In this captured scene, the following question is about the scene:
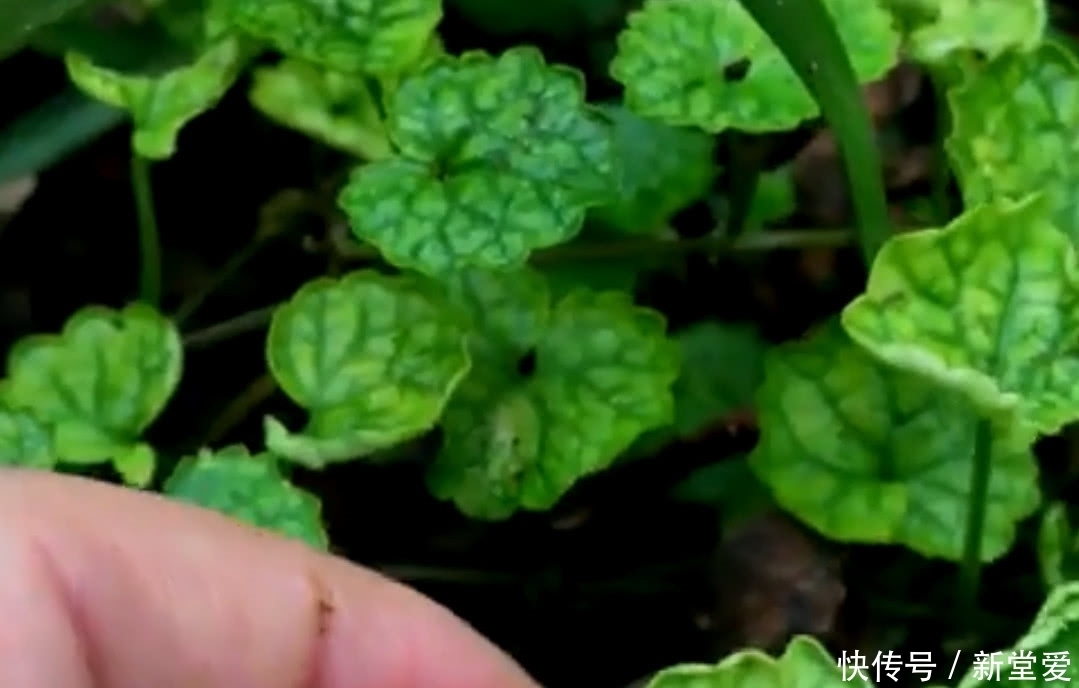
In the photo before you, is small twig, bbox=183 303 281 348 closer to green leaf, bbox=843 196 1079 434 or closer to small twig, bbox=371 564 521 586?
small twig, bbox=371 564 521 586

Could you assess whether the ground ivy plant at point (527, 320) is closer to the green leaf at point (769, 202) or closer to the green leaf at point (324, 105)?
the green leaf at point (324, 105)

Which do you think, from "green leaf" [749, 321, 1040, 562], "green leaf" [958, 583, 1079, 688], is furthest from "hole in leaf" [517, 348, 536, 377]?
"green leaf" [958, 583, 1079, 688]

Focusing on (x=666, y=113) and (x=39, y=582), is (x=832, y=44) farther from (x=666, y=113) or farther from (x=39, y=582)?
(x=39, y=582)

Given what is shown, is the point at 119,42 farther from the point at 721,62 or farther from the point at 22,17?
the point at 721,62

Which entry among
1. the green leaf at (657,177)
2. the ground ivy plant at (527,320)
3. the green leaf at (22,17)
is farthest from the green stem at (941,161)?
the green leaf at (22,17)

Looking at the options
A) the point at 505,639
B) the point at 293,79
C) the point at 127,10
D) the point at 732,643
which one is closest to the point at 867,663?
the point at 732,643

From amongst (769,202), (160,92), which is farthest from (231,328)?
(769,202)
